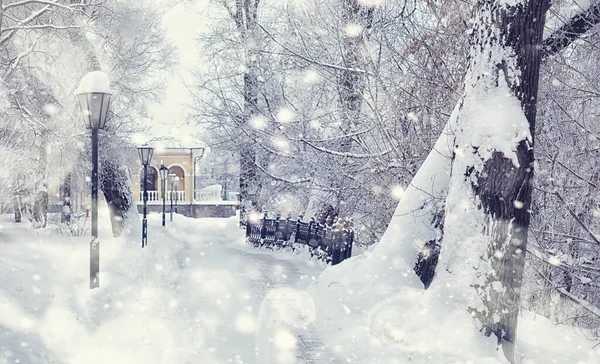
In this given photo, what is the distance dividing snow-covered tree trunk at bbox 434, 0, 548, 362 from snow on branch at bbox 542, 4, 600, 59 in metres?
1.02

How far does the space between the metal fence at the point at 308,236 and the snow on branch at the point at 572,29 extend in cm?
758

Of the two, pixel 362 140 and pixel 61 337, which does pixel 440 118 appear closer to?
pixel 362 140

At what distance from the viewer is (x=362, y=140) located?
11992 millimetres

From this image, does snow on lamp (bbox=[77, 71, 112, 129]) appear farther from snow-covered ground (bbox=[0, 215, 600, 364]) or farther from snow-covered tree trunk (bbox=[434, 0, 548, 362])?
snow-covered tree trunk (bbox=[434, 0, 548, 362])

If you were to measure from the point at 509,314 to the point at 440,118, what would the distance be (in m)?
4.60

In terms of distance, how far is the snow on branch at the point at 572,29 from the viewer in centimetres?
669

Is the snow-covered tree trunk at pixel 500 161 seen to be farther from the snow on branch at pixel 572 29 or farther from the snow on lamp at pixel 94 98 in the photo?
the snow on lamp at pixel 94 98

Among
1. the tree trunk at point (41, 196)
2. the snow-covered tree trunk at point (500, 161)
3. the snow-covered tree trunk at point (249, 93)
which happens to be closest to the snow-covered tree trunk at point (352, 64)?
the snow-covered tree trunk at point (249, 93)

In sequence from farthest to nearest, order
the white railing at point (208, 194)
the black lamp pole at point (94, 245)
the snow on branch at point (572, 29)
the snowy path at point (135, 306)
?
the white railing at point (208, 194)
the black lamp pole at point (94, 245)
the snow on branch at point (572, 29)
the snowy path at point (135, 306)

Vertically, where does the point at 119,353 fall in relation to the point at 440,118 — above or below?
below

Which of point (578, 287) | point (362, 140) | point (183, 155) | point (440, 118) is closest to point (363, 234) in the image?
point (362, 140)

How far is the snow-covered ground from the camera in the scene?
620 centimetres

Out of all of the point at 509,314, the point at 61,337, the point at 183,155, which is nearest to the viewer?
the point at 509,314

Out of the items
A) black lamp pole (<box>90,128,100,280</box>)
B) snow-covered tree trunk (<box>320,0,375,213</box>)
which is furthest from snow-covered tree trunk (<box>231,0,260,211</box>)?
black lamp pole (<box>90,128,100,280</box>)
